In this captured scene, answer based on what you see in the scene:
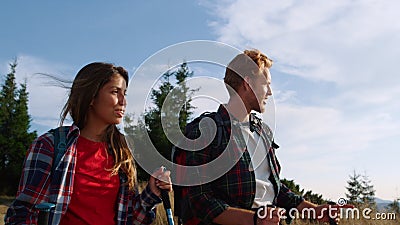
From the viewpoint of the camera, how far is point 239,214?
2.61 meters

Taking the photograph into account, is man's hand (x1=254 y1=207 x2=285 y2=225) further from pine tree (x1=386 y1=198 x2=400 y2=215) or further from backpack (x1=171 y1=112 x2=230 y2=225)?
pine tree (x1=386 y1=198 x2=400 y2=215)

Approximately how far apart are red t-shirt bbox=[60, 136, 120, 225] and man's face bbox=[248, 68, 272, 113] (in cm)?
102

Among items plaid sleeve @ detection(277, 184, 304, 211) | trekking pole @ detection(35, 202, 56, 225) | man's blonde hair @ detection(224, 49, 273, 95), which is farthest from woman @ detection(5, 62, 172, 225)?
plaid sleeve @ detection(277, 184, 304, 211)

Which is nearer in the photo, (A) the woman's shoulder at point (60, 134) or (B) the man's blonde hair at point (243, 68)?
(A) the woman's shoulder at point (60, 134)

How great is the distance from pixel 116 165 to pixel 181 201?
1.58 ft

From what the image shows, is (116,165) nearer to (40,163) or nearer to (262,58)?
(40,163)

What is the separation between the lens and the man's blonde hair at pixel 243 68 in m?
3.01

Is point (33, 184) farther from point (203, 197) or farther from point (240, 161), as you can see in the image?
point (240, 161)

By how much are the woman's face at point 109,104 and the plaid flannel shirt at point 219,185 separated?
0.48 metres

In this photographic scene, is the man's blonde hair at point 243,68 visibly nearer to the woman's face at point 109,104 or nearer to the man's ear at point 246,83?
the man's ear at point 246,83

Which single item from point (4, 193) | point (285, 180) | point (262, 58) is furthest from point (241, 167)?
point (4, 193)

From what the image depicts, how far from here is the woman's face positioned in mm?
2951

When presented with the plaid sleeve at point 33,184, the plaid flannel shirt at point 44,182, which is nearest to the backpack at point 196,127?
the plaid flannel shirt at point 44,182

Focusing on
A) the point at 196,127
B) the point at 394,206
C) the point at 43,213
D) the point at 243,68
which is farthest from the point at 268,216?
the point at 394,206
